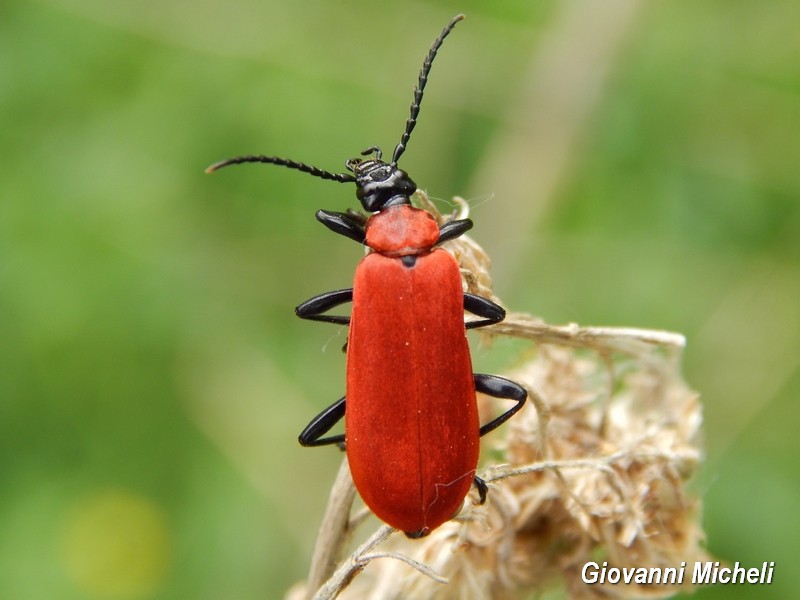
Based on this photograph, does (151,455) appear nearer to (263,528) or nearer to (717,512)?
(263,528)

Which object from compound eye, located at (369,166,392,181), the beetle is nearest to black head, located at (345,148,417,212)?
compound eye, located at (369,166,392,181)

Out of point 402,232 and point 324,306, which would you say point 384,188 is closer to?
point 402,232

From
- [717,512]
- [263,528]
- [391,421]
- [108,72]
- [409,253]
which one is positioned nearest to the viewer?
[391,421]

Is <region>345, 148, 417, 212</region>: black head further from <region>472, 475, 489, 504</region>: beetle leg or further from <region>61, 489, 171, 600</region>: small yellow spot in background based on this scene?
<region>61, 489, 171, 600</region>: small yellow spot in background

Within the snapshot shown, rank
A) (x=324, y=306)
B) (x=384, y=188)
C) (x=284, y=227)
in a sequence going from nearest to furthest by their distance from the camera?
(x=324, y=306) < (x=384, y=188) < (x=284, y=227)

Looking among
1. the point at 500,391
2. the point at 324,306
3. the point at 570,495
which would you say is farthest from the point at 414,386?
the point at 324,306

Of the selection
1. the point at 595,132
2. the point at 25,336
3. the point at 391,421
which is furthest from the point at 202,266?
the point at 391,421
